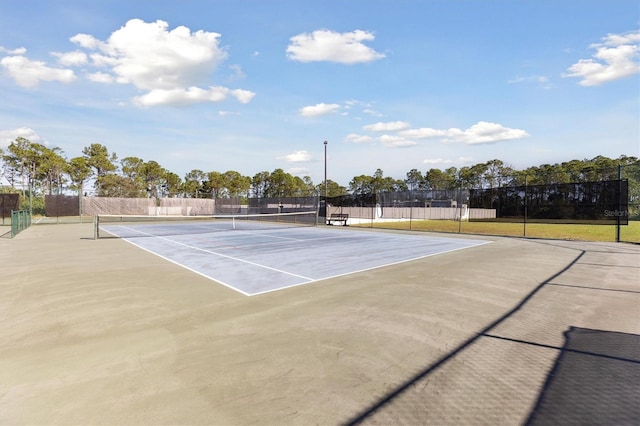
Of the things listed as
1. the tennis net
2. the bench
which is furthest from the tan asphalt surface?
the bench

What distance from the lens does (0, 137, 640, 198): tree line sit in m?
54.1

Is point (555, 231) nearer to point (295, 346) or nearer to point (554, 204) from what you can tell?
point (554, 204)

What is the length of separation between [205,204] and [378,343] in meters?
48.5

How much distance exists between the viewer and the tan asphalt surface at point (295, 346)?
2.79 meters

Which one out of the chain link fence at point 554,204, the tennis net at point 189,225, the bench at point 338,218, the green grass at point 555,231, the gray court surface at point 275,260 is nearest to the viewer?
the gray court surface at point 275,260

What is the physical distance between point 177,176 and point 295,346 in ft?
254

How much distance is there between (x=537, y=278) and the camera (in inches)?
312

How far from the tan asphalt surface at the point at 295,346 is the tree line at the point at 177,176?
3210 cm

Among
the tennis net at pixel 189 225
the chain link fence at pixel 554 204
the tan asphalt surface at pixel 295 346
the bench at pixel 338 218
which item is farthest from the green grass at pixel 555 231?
the tan asphalt surface at pixel 295 346

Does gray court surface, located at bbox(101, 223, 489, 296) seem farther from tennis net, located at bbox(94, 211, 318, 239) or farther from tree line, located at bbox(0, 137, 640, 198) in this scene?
tree line, located at bbox(0, 137, 640, 198)

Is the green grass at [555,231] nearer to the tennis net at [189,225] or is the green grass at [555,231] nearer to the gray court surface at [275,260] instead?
the gray court surface at [275,260]

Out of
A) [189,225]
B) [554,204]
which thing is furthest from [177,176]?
[554,204]

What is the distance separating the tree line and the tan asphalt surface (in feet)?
105

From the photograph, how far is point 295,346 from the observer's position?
403 centimetres
